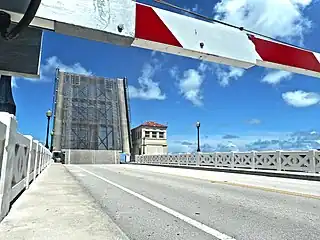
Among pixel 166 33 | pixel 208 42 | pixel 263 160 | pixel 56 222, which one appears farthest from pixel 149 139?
pixel 166 33

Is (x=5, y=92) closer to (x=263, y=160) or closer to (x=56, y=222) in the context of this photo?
(x=56, y=222)

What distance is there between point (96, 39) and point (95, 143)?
1931 inches

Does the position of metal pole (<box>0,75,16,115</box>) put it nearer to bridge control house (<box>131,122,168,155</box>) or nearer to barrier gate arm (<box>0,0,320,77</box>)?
barrier gate arm (<box>0,0,320,77</box>)

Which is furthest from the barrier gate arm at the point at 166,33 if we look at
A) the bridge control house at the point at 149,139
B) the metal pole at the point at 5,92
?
the bridge control house at the point at 149,139

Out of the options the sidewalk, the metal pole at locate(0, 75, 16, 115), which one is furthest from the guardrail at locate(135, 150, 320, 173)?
the metal pole at locate(0, 75, 16, 115)

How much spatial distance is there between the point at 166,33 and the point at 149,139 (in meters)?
59.6

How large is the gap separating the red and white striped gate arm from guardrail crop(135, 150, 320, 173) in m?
13.1

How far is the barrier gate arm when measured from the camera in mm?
2305

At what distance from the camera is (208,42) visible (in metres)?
2.81

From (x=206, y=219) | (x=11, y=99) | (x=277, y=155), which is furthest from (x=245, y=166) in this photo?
(x=11, y=99)

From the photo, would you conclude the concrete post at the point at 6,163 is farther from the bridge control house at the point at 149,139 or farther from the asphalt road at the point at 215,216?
the bridge control house at the point at 149,139

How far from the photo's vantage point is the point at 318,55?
11.5 ft

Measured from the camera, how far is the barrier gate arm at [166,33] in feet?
7.56

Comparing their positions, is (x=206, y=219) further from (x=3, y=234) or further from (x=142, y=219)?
(x=3, y=234)
